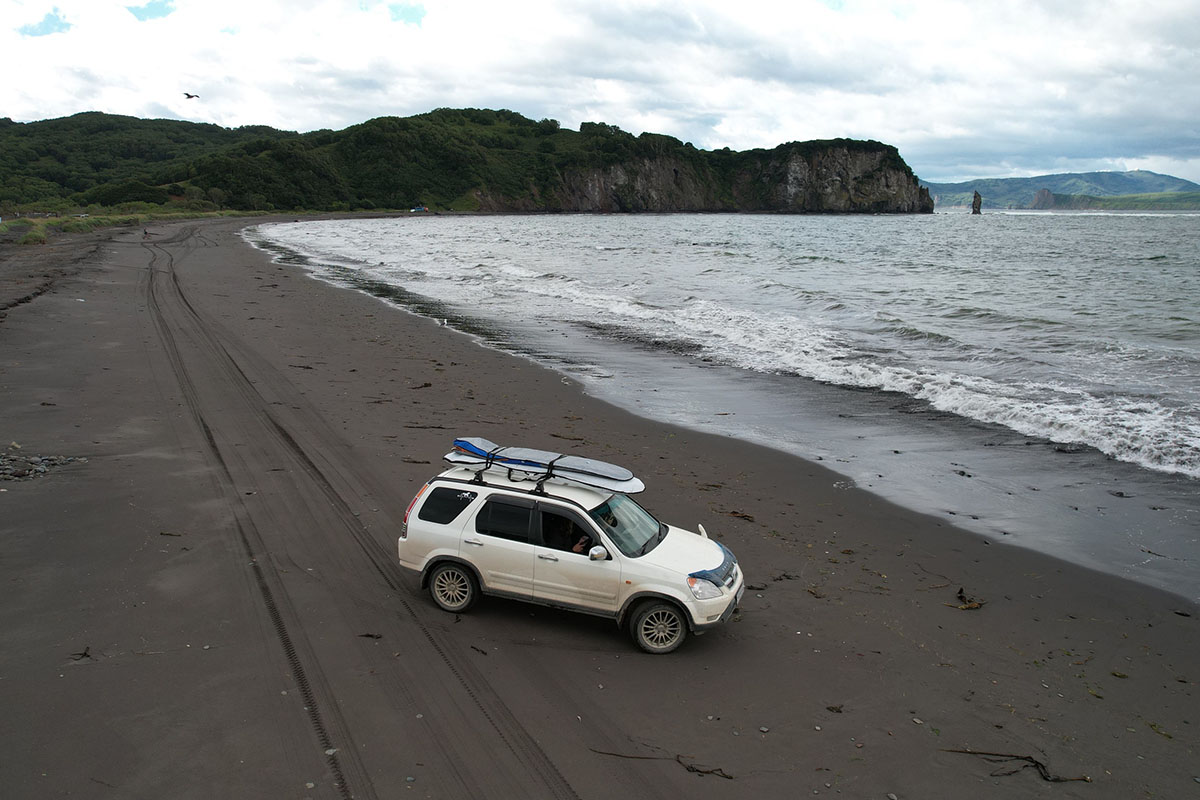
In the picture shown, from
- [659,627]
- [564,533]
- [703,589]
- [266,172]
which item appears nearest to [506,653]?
[564,533]

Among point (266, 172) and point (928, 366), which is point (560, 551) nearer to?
point (928, 366)

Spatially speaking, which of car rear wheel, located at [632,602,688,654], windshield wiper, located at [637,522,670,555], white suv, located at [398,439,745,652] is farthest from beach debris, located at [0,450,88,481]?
car rear wheel, located at [632,602,688,654]

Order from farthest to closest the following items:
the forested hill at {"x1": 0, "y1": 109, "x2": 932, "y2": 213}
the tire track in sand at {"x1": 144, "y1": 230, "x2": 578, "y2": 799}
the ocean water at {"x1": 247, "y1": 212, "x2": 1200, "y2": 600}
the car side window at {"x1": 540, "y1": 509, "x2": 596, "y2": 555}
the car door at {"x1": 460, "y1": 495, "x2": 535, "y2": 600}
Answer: the forested hill at {"x1": 0, "y1": 109, "x2": 932, "y2": 213}, the ocean water at {"x1": 247, "y1": 212, "x2": 1200, "y2": 600}, the car door at {"x1": 460, "y1": 495, "x2": 535, "y2": 600}, the car side window at {"x1": 540, "y1": 509, "x2": 596, "y2": 555}, the tire track in sand at {"x1": 144, "y1": 230, "x2": 578, "y2": 799}

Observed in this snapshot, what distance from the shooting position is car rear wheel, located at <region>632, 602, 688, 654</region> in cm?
766

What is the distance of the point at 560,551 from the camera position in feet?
25.9

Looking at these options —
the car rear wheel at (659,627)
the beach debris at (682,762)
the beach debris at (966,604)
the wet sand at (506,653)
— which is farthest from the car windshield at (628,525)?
the beach debris at (966,604)

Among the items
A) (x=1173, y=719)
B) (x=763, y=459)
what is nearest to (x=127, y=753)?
(x=1173, y=719)

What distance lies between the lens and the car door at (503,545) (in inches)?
316

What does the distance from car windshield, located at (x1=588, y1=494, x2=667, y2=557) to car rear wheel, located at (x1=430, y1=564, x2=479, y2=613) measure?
1566 mm

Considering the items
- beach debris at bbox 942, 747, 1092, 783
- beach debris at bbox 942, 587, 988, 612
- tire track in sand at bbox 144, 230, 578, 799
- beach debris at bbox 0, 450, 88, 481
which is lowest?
beach debris at bbox 942, 747, 1092, 783

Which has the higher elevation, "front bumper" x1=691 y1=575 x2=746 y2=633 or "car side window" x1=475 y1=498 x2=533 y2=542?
"car side window" x1=475 y1=498 x2=533 y2=542

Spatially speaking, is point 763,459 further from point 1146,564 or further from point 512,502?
point 512,502

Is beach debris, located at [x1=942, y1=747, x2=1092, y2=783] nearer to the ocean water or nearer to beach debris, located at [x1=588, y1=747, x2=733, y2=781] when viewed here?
beach debris, located at [x1=588, y1=747, x2=733, y2=781]

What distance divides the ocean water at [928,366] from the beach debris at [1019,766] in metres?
4.82
